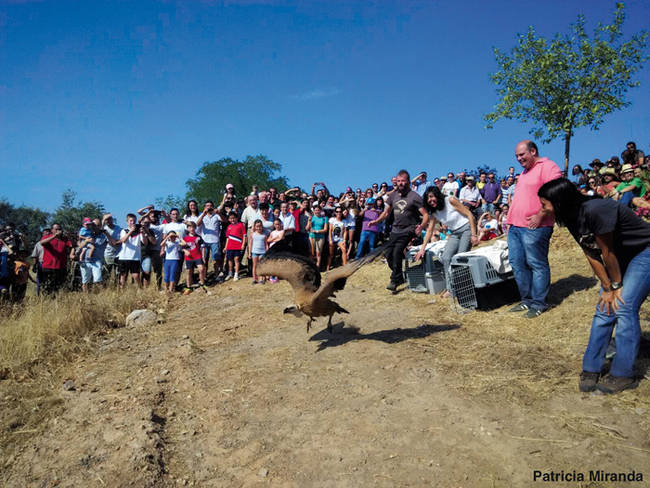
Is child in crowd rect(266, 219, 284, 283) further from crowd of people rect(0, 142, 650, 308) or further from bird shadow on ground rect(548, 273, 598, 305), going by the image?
bird shadow on ground rect(548, 273, 598, 305)

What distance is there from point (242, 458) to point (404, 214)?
5.16 meters

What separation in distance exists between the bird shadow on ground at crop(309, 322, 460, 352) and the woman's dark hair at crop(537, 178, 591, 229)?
2757 mm

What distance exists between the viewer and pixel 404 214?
7.45m

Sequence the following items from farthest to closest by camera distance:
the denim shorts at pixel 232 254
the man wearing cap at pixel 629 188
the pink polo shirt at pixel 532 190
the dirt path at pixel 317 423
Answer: the denim shorts at pixel 232 254
the man wearing cap at pixel 629 188
the pink polo shirt at pixel 532 190
the dirt path at pixel 317 423

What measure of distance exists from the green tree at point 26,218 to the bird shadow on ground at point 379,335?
119ft

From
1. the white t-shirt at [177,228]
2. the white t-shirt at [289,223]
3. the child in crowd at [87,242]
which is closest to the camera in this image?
the child in crowd at [87,242]

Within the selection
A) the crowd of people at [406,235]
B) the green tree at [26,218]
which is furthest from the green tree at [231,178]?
the crowd of people at [406,235]

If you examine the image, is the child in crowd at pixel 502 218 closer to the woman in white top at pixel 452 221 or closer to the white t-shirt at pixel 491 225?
the white t-shirt at pixel 491 225

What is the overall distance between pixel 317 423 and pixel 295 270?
102 inches

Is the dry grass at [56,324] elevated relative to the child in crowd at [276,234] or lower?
lower

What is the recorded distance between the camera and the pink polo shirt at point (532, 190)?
17.1 feet

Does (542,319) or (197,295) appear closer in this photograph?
(542,319)

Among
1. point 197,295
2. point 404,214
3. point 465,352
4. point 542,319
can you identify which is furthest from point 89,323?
point 542,319

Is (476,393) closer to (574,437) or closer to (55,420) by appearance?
(574,437)
